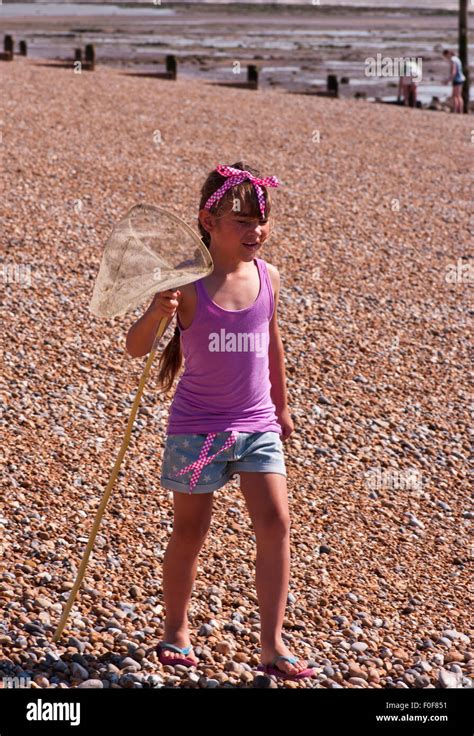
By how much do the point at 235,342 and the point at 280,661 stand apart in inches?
44.3

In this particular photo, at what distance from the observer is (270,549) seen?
3.79 m

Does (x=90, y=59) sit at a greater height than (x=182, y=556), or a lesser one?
greater

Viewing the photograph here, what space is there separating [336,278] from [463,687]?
6.06 meters

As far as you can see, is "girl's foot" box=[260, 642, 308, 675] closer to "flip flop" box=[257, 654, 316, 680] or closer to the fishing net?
"flip flop" box=[257, 654, 316, 680]

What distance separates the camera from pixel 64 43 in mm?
47125

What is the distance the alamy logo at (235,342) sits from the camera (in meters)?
3.82

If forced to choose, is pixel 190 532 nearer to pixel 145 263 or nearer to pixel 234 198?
pixel 145 263

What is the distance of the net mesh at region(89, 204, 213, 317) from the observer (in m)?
3.81
